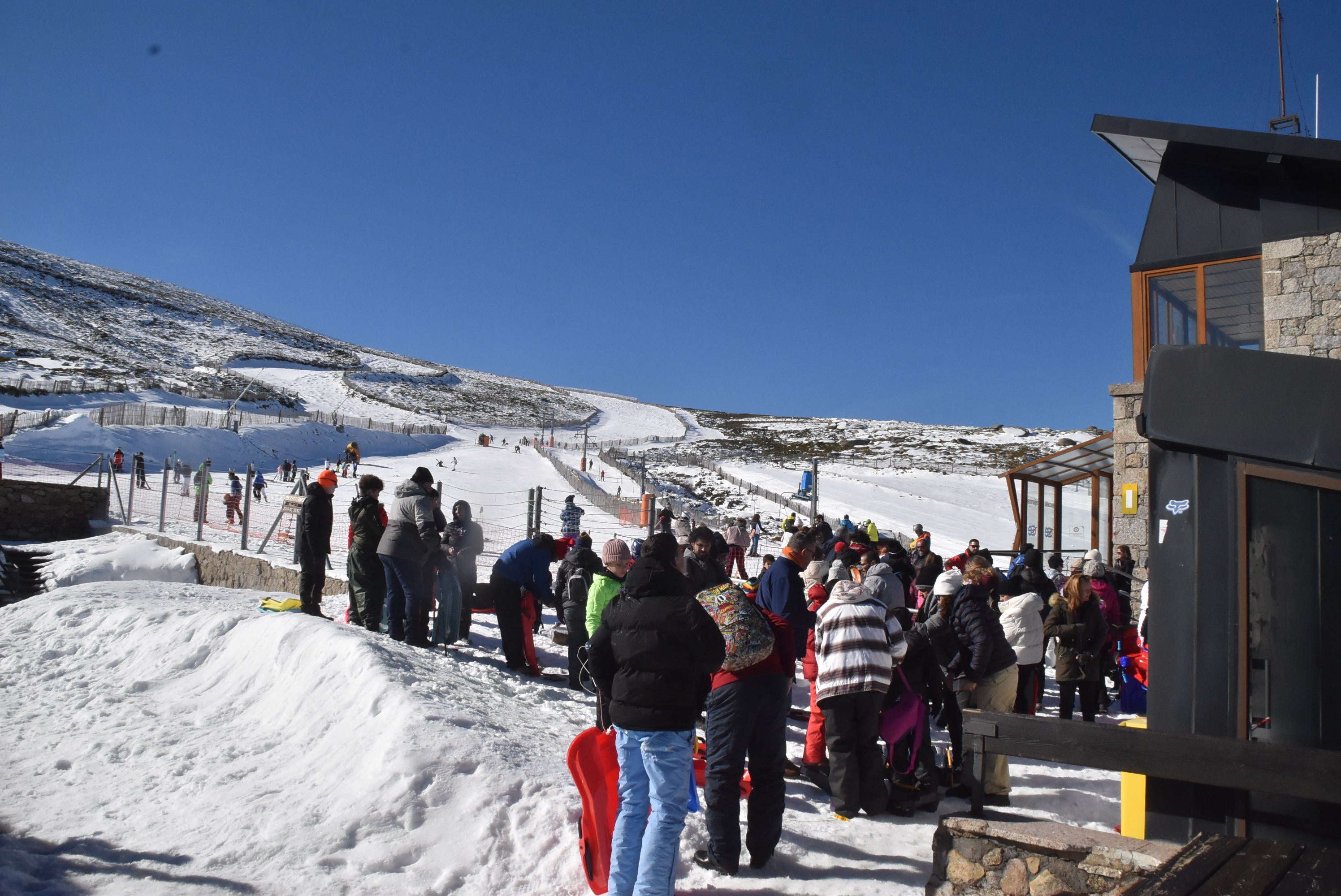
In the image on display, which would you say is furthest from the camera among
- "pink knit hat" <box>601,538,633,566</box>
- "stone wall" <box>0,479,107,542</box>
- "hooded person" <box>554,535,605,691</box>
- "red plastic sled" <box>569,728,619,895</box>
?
"stone wall" <box>0,479,107,542</box>

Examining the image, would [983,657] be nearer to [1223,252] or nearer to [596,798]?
[596,798]

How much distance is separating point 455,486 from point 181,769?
2613cm

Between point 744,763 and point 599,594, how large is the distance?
2316mm

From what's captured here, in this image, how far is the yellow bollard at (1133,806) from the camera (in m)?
3.38

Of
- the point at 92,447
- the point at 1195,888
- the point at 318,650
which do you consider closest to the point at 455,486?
the point at 92,447

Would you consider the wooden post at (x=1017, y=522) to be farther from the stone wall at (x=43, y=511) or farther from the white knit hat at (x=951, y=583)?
the stone wall at (x=43, y=511)

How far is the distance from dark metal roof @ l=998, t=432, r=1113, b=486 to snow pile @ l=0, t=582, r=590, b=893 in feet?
43.2

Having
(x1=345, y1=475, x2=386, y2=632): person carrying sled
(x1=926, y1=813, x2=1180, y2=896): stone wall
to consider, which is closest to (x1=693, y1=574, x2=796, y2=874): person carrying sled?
(x1=926, y1=813, x2=1180, y2=896): stone wall

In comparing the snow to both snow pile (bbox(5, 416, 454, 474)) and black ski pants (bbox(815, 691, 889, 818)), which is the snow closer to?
black ski pants (bbox(815, 691, 889, 818))

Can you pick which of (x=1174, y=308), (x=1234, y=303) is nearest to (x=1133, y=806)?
(x=1174, y=308)

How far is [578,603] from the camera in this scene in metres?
6.77

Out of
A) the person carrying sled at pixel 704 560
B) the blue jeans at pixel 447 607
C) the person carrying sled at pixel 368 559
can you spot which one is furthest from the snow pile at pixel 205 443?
the person carrying sled at pixel 704 560

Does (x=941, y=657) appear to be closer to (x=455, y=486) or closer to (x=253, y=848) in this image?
(x=253, y=848)

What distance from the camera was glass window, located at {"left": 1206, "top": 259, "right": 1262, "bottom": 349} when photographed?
10.6 meters
